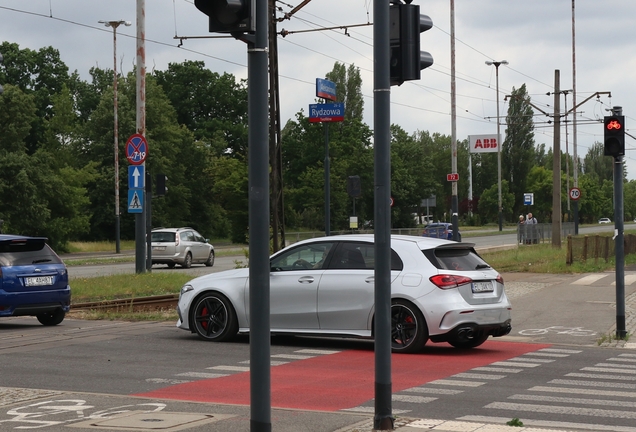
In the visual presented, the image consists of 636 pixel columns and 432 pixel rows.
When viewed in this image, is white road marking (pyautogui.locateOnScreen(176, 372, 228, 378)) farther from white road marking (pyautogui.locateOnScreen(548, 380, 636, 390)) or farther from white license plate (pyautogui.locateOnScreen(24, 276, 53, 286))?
white license plate (pyautogui.locateOnScreen(24, 276, 53, 286))

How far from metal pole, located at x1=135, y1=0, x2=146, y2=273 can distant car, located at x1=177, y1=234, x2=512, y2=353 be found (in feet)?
39.5

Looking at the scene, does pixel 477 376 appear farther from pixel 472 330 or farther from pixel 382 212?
pixel 382 212

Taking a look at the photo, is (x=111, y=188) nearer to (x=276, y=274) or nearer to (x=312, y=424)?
(x=276, y=274)

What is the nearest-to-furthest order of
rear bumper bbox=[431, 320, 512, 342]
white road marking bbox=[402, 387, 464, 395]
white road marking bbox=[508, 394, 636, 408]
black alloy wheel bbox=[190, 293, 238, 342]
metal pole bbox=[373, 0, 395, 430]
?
metal pole bbox=[373, 0, 395, 430], white road marking bbox=[508, 394, 636, 408], white road marking bbox=[402, 387, 464, 395], rear bumper bbox=[431, 320, 512, 342], black alloy wheel bbox=[190, 293, 238, 342]

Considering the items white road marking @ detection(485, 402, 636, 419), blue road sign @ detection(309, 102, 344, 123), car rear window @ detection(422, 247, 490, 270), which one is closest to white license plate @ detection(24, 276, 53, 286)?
car rear window @ detection(422, 247, 490, 270)

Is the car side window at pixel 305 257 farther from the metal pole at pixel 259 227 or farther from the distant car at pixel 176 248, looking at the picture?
the distant car at pixel 176 248

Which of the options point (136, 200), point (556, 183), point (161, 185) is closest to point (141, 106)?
point (136, 200)

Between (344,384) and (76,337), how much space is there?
234 inches

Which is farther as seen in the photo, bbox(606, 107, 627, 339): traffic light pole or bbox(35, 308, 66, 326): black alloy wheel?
bbox(35, 308, 66, 326): black alloy wheel

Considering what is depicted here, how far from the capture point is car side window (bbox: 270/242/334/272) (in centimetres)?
1380

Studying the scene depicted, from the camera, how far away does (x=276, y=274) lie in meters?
14.0

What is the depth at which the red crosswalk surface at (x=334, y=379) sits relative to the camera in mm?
9672

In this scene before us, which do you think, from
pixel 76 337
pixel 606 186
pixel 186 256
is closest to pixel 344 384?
pixel 76 337

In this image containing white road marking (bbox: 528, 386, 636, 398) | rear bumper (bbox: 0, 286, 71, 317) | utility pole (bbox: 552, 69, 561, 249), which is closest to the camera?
white road marking (bbox: 528, 386, 636, 398)
